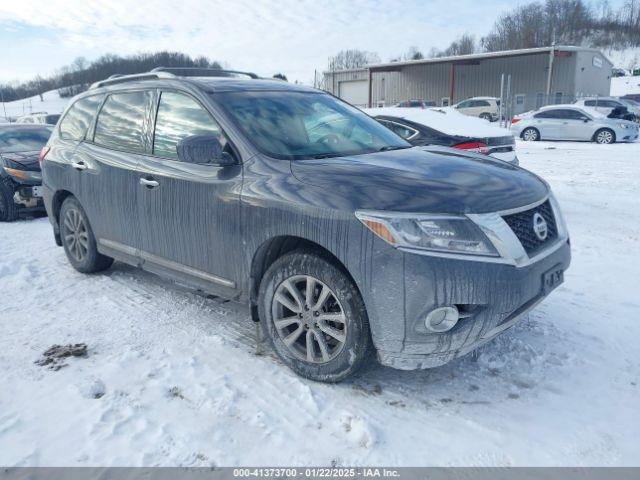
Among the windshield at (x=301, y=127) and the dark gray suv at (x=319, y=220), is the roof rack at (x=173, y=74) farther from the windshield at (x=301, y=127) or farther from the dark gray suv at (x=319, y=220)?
the windshield at (x=301, y=127)

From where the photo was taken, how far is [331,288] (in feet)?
9.43

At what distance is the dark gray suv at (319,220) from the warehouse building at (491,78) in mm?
32014

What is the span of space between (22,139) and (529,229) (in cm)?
886

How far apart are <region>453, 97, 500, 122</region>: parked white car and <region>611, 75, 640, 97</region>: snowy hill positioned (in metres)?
36.5

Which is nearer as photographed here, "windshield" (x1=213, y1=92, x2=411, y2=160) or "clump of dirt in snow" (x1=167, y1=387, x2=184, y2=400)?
"clump of dirt in snow" (x1=167, y1=387, x2=184, y2=400)

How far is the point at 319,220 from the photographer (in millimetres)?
2848

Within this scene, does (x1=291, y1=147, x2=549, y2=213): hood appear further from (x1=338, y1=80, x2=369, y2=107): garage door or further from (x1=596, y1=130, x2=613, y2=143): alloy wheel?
(x1=338, y1=80, x2=369, y2=107): garage door

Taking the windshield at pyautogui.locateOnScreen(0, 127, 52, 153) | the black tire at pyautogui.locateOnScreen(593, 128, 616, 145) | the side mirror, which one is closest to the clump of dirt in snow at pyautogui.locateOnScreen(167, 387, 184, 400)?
the side mirror

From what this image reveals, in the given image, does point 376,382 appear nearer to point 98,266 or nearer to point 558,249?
point 558,249

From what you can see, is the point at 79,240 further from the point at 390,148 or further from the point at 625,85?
the point at 625,85

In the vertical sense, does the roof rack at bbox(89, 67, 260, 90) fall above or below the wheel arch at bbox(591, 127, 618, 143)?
above

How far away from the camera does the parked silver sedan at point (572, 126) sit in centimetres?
1850

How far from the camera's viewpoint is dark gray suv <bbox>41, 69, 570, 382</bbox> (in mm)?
2639

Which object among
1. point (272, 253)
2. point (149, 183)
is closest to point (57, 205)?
point (149, 183)
